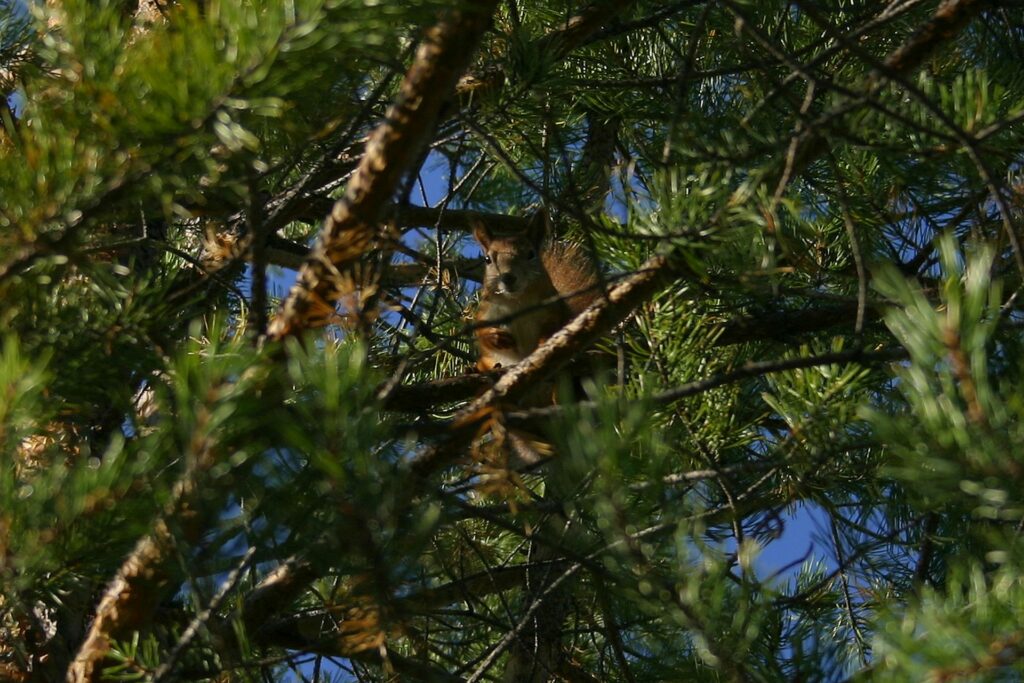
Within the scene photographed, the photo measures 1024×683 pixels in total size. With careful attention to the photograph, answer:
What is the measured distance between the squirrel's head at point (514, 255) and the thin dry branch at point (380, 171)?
2.05 meters

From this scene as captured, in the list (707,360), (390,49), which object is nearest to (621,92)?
(707,360)

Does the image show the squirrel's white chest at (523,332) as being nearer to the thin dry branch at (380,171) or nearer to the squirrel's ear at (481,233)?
the squirrel's ear at (481,233)

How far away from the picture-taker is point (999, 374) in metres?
1.42

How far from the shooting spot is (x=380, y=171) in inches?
46.2

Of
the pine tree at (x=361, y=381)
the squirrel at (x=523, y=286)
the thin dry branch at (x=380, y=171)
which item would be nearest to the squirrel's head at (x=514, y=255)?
the squirrel at (x=523, y=286)

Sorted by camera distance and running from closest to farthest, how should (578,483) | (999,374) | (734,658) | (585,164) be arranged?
1. (734,658)
2. (578,483)
3. (999,374)
4. (585,164)

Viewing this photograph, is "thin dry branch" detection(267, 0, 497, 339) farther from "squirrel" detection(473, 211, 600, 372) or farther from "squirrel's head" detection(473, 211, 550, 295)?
"squirrel's head" detection(473, 211, 550, 295)

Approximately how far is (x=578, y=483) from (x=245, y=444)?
37cm

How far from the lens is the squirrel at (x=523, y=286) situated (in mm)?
3248

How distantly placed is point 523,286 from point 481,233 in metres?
0.21

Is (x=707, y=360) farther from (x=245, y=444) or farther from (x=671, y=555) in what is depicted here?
(x=245, y=444)

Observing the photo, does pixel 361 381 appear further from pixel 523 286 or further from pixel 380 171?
pixel 523 286

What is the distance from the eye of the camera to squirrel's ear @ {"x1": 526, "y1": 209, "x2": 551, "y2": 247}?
11.0ft

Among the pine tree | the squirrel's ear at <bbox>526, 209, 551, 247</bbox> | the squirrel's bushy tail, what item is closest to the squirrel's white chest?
Result: the squirrel's bushy tail
